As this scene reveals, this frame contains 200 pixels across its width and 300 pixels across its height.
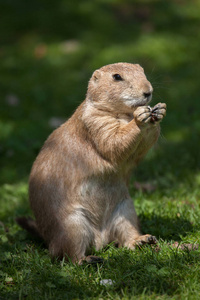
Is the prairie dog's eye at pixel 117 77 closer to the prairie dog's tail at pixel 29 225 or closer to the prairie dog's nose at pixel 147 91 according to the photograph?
the prairie dog's nose at pixel 147 91

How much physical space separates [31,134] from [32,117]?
645 mm

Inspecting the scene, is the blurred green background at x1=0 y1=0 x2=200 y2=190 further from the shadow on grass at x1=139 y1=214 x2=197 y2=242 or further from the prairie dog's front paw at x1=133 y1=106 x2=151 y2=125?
the prairie dog's front paw at x1=133 y1=106 x2=151 y2=125

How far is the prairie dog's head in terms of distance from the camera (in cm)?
379

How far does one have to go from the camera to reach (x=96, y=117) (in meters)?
3.97

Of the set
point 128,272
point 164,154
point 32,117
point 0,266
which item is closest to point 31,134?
point 32,117

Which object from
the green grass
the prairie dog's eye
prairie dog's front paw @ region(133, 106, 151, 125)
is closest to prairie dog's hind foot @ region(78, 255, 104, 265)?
the green grass

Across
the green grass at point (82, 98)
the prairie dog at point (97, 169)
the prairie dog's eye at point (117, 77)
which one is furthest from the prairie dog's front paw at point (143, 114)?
the green grass at point (82, 98)

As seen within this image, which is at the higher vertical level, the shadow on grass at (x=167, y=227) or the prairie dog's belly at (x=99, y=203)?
the prairie dog's belly at (x=99, y=203)

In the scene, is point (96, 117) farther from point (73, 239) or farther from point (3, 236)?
point (3, 236)

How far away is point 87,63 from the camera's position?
373 inches

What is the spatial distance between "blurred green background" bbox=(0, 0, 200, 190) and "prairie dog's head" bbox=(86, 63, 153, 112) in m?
1.96

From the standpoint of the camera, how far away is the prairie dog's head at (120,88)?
3789mm

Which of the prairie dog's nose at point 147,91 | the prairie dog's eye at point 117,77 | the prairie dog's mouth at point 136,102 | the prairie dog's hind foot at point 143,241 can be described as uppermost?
the prairie dog's eye at point 117,77

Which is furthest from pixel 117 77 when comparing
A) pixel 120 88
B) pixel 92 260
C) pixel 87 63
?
pixel 87 63
